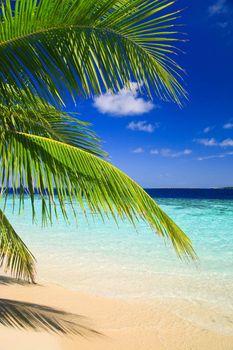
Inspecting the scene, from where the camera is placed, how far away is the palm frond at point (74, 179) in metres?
1.82

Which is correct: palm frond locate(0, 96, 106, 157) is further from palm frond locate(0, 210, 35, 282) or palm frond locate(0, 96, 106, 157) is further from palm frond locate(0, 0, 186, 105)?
palm frond locate(0, 210, 35, 282)

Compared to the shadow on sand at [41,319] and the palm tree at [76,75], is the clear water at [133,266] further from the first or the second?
the palm tree at [76,75]

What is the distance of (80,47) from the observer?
1884 millimetres

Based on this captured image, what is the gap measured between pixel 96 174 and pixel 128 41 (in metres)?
0.74

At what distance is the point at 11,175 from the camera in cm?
197

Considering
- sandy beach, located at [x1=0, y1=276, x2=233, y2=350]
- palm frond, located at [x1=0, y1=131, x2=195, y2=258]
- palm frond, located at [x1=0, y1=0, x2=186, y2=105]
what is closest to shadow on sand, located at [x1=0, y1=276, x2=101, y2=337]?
sandy beach, located at [x1=0, y1=276, x2=233, y2=350]

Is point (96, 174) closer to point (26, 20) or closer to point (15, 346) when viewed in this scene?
point (26, 20)

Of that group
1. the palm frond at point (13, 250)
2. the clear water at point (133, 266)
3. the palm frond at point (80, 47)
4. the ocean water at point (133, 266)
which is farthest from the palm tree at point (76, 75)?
the ocean water at point (133, 266)

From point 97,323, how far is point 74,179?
280cm

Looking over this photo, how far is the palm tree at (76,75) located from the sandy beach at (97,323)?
5.57 feet

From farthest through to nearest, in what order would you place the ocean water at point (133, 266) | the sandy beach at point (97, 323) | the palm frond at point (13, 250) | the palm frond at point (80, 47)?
1. the ocean water at point (133, 266)
2. the palm frond at point (13, 250)
3. the sandy beach at point (97, 323)
4. the palm frond at point (80, 47)

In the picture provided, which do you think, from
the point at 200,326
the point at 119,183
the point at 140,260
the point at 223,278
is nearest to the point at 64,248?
the point at 140,260

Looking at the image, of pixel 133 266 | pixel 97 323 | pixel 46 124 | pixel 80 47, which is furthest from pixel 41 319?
pixel 133 266

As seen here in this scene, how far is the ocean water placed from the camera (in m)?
5.50
